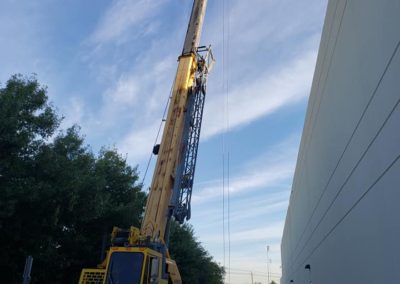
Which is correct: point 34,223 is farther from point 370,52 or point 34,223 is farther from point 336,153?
point 370,52

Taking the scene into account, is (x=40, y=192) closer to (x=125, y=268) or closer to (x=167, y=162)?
(x=167, y=162)

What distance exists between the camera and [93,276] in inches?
377

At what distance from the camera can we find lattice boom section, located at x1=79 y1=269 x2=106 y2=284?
9.41 metres

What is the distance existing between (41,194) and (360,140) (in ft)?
40.1

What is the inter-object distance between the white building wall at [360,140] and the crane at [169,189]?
13.7 feet

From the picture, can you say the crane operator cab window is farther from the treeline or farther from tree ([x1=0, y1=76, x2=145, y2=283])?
tree ([x1=0, y1=76, x2=145, y2=283])

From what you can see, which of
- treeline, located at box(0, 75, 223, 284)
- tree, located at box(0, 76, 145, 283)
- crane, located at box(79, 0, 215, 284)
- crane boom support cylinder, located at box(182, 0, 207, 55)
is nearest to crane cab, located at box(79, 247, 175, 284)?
crane, located at box(79, 0, 215, 284)

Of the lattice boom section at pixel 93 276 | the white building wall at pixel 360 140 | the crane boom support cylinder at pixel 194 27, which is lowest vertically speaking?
the lattice boom section at pixel 93 276

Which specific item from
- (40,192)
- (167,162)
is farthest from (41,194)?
(167,162)

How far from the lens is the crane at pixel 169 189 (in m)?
8.94

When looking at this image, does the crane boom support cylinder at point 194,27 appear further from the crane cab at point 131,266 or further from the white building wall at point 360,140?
the crane cab at point 131,266

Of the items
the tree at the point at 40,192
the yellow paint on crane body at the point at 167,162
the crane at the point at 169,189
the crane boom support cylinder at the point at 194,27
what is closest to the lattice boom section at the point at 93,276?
the crane at the point at 169,189

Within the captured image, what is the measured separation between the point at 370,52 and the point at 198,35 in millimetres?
9386

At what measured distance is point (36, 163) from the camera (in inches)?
615
